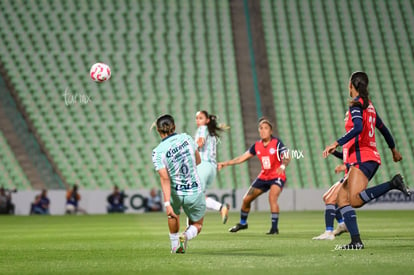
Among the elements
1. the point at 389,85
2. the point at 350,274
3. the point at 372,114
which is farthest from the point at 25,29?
the point at 350,274

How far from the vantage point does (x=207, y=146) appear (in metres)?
14.1

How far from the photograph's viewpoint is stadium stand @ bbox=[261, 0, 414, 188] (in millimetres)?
30203

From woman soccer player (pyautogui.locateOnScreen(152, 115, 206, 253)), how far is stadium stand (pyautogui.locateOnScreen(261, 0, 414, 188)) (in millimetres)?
20221

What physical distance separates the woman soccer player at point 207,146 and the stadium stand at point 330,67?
598 inches

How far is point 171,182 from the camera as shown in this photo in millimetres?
8945

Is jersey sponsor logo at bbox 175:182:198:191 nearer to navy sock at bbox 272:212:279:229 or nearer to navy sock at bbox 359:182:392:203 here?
navy sock at bbox 359:182:392:203

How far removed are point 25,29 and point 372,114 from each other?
80.7 feet

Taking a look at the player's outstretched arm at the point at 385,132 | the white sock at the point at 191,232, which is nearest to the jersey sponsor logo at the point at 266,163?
the player's outstretched arm at the point at 385,132

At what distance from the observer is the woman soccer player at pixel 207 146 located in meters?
13.6

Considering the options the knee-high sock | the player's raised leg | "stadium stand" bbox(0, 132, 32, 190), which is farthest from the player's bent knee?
"stadium stand" bbox(0, 132, 32, 190)

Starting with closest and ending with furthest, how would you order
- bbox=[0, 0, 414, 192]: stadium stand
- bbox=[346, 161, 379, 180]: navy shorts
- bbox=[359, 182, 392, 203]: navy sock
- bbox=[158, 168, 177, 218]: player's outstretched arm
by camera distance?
→ 1. bbox=[158, 168, 177, 218]: player's outstretched arm
2. bbox=[359, 182, 392, 203]: navy sock
3. bbox=[346, 161, 379, 180]: navy shorts
4. bbox=[0, 0, 414, 192]: stadium stand

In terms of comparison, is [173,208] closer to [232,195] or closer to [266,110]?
[232,195]

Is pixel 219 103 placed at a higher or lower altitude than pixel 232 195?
higher

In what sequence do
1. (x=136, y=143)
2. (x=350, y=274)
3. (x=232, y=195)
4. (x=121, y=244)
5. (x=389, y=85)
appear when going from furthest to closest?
(x=389, y=85), (x=136, y=143), (x=232, y=195), (x=121, y=244), (x=350, y=274)
